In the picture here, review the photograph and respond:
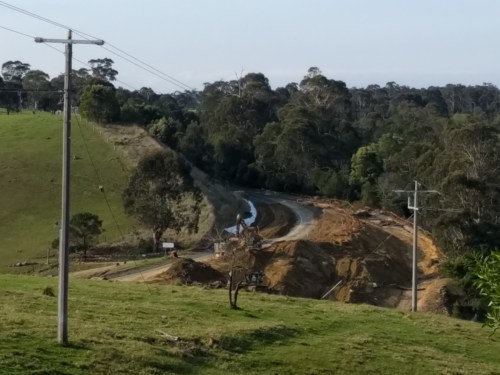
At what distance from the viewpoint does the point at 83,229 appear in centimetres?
5594

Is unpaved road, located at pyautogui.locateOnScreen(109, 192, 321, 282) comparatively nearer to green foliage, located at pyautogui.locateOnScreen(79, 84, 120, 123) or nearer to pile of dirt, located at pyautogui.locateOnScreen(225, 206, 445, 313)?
pile of dirt, located at pyautogui.locateOnScreen(225, 206, 445, 313)

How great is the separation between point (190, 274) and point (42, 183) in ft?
110

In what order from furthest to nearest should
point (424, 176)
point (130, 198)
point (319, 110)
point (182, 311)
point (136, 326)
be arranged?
point (319, 110), point (424, 176), point (130, 198), point (182, 311), point (136, 326)

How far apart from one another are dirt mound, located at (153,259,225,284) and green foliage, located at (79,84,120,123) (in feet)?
156

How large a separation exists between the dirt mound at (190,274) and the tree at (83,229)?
40.3 ft

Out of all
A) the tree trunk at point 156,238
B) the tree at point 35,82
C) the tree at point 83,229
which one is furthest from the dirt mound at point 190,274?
the tree at point 35,82

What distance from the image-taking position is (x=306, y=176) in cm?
10181

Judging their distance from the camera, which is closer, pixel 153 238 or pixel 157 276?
pixel 157 276

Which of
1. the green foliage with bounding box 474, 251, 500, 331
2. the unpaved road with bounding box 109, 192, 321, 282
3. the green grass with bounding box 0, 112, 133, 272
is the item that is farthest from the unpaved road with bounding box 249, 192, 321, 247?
the green foliage with bounding box 474, 251, 500, 331

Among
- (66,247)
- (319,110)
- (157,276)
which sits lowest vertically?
(157,276)

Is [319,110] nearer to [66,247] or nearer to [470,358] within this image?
[470,358]

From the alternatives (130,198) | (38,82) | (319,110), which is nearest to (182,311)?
(130,198)

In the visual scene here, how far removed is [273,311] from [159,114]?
7587 cm

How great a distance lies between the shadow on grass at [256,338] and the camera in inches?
883
